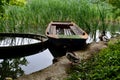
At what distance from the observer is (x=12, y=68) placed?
32.7 ft

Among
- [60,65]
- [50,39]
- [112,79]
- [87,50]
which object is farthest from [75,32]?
[112,79]

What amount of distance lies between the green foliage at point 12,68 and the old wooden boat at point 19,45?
1.01 feet

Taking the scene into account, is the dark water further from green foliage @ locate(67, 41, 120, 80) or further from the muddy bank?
green foliage @ locate(67, 41, 120, 80)

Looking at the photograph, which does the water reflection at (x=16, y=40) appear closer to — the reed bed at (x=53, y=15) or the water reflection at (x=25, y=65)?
the water reflection at (x=25, y=65)

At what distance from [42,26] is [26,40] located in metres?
2.96

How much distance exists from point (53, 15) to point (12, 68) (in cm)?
619

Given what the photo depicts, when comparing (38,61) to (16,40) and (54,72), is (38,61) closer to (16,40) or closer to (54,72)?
(54,72)

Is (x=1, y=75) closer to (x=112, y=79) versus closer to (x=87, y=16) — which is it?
(x=112, y=79)

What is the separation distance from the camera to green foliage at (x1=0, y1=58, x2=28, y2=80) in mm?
9227

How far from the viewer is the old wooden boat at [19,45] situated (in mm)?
10883

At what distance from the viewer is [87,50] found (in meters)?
10.7

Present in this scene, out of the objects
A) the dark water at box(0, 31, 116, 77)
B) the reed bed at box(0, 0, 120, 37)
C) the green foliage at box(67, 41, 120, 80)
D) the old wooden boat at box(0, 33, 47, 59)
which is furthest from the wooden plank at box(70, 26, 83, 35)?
the green foliage at box(67, 41, 120, 80)

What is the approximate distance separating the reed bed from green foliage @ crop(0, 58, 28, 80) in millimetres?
4223

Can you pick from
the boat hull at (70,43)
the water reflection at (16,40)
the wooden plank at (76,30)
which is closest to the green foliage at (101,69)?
the boat hull at (70,43)
